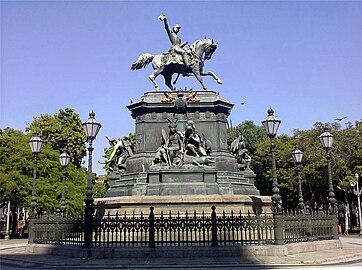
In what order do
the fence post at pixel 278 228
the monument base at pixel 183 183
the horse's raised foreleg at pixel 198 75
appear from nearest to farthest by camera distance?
1. the fence post at pixel 278 228
2. the monument base at pixel 183 183
3. the horse's raised foreleg at pixel 198 75


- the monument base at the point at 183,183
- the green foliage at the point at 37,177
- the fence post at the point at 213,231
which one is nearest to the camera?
the fence post at the point at 213,231

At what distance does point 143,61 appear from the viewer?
28.9 m

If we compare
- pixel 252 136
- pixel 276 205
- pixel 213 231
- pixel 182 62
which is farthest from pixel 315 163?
pixel 213 231

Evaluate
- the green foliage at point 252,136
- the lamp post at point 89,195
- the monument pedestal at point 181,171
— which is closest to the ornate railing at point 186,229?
the lamp post at point 89,195

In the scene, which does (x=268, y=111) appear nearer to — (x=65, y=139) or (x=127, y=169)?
(x=127, y=169)

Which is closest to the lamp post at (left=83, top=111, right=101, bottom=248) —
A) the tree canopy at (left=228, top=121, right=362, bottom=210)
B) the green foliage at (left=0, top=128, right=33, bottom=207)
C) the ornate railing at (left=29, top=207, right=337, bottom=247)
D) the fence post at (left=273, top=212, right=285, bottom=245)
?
the ornate railing at (left=29, top=207, right=337, bottom=247)

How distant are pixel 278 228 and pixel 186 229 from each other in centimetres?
339

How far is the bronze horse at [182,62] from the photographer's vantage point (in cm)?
2772

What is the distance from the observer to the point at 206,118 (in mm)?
26266

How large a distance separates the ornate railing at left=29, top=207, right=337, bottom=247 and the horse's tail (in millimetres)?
13905

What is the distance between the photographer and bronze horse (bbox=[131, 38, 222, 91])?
90.9 ft

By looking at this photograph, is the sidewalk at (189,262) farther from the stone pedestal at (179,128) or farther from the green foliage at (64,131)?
the green foliage at (64,131)

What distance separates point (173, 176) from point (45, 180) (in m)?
23.3

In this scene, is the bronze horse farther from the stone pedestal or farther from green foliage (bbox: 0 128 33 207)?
green foliage (bbox: 0 128 33 207)
